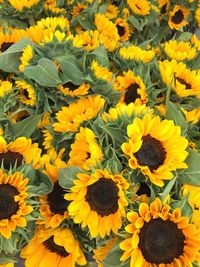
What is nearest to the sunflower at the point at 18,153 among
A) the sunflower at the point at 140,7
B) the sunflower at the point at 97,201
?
the sunflower at the point at 97,201

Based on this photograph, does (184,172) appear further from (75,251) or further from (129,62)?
(129,62)

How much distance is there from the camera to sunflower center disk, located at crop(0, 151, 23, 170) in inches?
27.6

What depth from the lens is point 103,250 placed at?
0.65 metres

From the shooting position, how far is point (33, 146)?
0.76 metres

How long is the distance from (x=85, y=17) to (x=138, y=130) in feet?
2.10

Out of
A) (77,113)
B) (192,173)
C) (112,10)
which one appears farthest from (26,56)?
(112,10)

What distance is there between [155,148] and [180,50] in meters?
0.43

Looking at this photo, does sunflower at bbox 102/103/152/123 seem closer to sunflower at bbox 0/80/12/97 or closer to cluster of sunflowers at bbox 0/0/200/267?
cluster of sunflowers at bbox 0/0/200/267

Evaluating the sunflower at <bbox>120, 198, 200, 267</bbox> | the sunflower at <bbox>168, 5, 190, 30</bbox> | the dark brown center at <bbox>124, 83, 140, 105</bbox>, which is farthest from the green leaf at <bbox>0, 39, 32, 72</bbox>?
the sunflower at <bbox>168, 5, 190, 30</bbox>

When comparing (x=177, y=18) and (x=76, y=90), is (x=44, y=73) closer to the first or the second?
(x=76, y=90)

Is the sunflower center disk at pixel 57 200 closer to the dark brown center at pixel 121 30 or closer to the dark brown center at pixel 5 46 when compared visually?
the dark brown center at pixel 5 46

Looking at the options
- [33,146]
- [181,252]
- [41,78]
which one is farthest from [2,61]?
[181,252]

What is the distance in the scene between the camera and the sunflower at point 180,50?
Result: 0.98 metres

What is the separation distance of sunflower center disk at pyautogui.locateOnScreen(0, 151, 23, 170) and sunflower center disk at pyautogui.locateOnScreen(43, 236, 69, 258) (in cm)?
13
